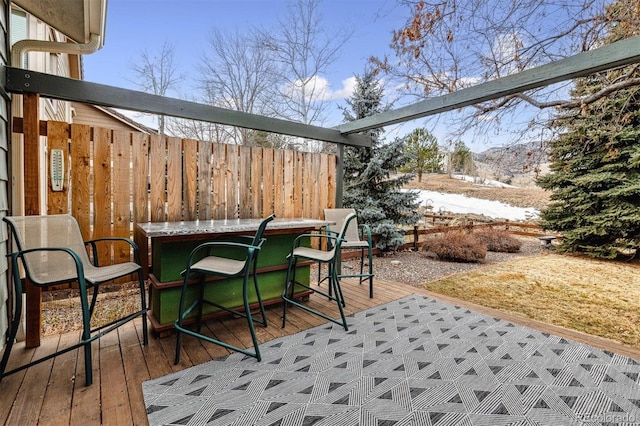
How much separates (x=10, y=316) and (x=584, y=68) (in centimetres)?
456

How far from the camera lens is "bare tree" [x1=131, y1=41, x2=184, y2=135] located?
25.3 ft

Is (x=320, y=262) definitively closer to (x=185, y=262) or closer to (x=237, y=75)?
(x=185, y=262)

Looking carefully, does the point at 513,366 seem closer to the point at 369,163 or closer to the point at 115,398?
the point at 115,398

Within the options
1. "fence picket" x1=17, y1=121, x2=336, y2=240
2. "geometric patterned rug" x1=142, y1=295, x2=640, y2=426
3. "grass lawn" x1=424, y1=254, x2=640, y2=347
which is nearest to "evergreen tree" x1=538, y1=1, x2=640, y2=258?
"grass lawn" x1=424, y1=254, x2=640, y2=347

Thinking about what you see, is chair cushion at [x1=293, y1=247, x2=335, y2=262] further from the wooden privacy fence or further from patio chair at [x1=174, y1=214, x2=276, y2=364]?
the wooden privacy fence

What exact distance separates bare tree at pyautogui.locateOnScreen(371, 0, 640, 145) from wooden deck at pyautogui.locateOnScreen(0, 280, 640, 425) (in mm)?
2840

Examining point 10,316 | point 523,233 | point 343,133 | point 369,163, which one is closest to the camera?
point 10,316

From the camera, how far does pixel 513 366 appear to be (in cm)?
204

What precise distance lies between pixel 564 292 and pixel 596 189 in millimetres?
3910

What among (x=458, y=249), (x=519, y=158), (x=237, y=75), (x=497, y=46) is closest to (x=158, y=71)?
(x=237, y=75)

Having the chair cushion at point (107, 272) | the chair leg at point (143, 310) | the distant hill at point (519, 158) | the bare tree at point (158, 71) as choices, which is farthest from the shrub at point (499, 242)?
the bare tree at point (158, 71)

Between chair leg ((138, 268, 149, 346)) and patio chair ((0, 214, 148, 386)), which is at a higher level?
patio chair ((0, 214, 148, 386))

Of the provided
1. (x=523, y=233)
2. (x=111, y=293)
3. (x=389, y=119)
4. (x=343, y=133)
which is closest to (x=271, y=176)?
(x=343, y=133)

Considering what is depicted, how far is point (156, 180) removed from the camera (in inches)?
114
